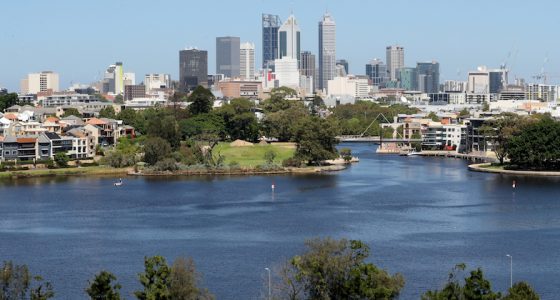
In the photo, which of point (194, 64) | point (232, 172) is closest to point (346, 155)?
point (232, 172)

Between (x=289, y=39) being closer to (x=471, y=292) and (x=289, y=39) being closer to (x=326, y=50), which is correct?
(x=326, y=50)

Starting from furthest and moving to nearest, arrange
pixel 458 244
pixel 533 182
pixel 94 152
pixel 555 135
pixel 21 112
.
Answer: pixel 21 112 → pixel 94 152 → pixel 555 135 → pixel 533 182 → pixel 458 244

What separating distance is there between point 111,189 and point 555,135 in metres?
9.61

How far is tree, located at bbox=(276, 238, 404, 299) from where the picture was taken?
8.66 metres

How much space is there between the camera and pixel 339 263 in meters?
8.80

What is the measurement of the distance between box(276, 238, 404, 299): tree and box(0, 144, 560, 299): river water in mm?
1965

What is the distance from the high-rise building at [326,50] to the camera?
96.8m

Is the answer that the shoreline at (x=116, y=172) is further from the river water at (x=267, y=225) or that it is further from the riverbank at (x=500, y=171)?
the riverbank at (x=500, y=171)

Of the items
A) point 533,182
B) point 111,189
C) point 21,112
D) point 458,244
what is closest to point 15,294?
point 458,244

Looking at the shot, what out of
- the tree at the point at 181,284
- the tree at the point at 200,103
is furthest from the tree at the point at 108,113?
the tree at the point at 181,284

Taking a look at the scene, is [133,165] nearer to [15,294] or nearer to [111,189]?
[111,189]

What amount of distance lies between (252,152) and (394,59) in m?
77.1

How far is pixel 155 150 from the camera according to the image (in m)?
25.0

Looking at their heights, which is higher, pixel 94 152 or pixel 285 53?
pixel 285 53
